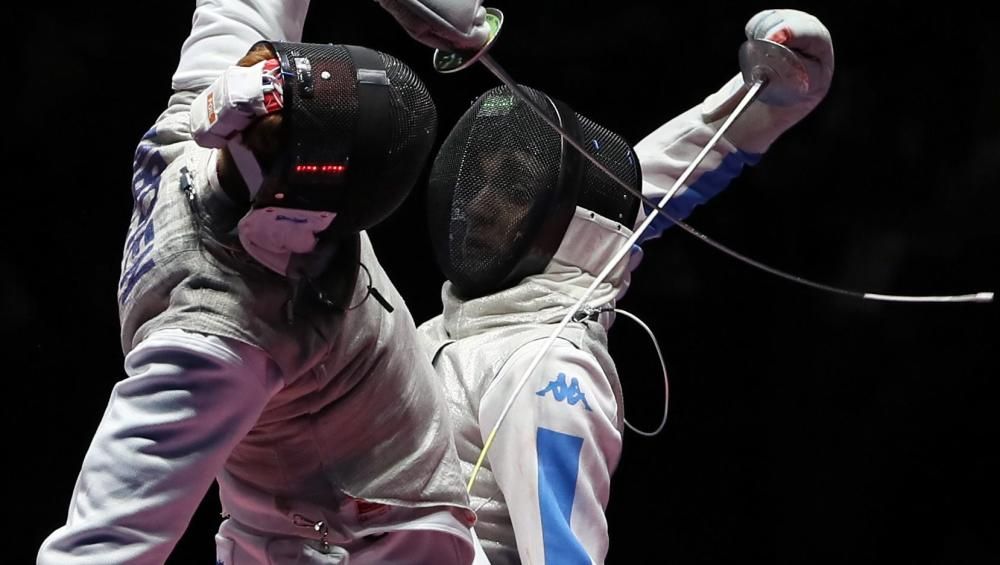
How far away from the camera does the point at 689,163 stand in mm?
2213

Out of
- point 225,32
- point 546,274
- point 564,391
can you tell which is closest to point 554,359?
point 564,391

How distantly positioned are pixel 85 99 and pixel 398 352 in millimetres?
974

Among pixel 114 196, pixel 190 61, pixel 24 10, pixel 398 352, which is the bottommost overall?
pixel 114 196

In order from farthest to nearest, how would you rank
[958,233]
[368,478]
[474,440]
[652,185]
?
[958,233], [652,185], [474,440], [368,478]

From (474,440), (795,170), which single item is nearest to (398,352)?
(474,440)

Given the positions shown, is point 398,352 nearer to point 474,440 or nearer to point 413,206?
point 474,440

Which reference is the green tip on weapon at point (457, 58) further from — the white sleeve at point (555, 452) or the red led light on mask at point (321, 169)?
the white sleeve at point (555, 452)

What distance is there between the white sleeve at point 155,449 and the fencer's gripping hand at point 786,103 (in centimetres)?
99

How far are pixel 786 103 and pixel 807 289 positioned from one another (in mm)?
514

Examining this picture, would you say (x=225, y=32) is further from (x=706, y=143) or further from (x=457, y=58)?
(x=706, y=143)

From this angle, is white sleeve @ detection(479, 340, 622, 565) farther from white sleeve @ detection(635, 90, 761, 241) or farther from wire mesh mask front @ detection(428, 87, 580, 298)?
white sleeve @ detection(635, 90, 761, 241)

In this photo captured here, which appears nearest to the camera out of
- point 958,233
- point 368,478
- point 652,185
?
point 368,478

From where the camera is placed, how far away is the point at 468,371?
76.9 inches

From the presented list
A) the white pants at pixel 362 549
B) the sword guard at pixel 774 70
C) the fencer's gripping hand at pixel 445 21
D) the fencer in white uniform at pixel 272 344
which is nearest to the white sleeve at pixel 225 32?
the fencer in white uniform at pixel 272 344
